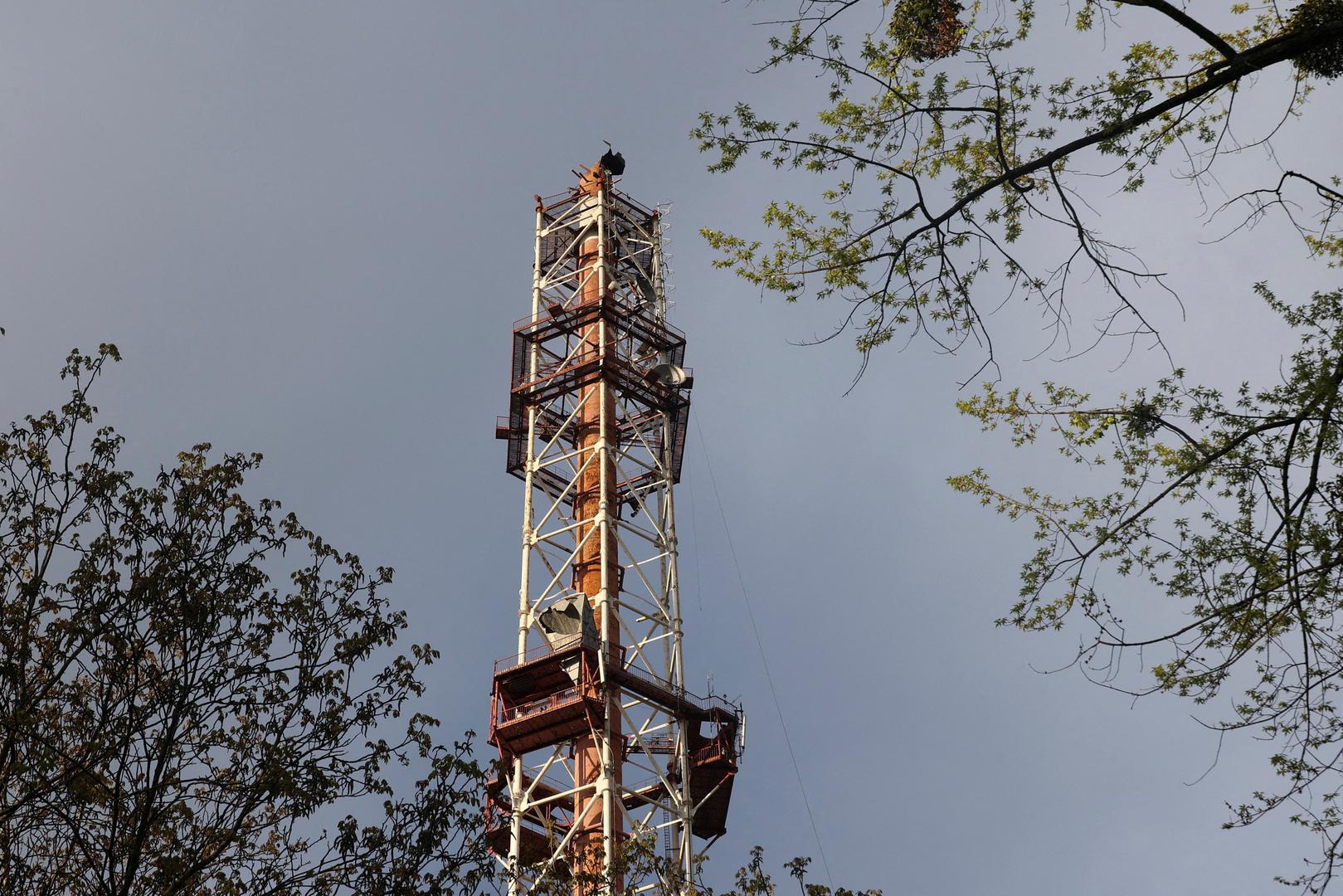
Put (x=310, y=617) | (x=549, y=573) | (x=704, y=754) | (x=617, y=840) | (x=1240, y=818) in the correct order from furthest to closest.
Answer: (x=549, y=573) → (x=704, y=754) → (x=617, y=840) → (x=310, y=617) → (x=1240, y=818)

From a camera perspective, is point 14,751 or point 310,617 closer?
point 14,751

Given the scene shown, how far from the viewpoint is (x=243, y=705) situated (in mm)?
16297

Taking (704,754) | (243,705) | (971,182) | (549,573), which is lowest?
(243,705)

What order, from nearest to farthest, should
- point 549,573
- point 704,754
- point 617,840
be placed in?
1. point 617,840
2. point 704,754
3. point 549,573

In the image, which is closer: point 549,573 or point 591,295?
point 549,573

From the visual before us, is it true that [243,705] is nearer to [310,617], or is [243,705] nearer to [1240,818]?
[310,617]

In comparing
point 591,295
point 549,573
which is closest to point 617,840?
point 549,573

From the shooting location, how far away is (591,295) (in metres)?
51.6

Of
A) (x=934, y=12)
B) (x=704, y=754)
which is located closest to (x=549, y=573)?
(x=704, y=754)

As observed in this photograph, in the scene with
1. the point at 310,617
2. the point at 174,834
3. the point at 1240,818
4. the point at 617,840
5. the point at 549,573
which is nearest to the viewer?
the point at 1240,818

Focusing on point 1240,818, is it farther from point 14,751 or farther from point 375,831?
point 14,751

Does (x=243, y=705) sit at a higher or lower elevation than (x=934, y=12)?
lower

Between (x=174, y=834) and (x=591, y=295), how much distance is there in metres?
37.1

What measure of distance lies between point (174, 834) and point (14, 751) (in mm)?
1793
